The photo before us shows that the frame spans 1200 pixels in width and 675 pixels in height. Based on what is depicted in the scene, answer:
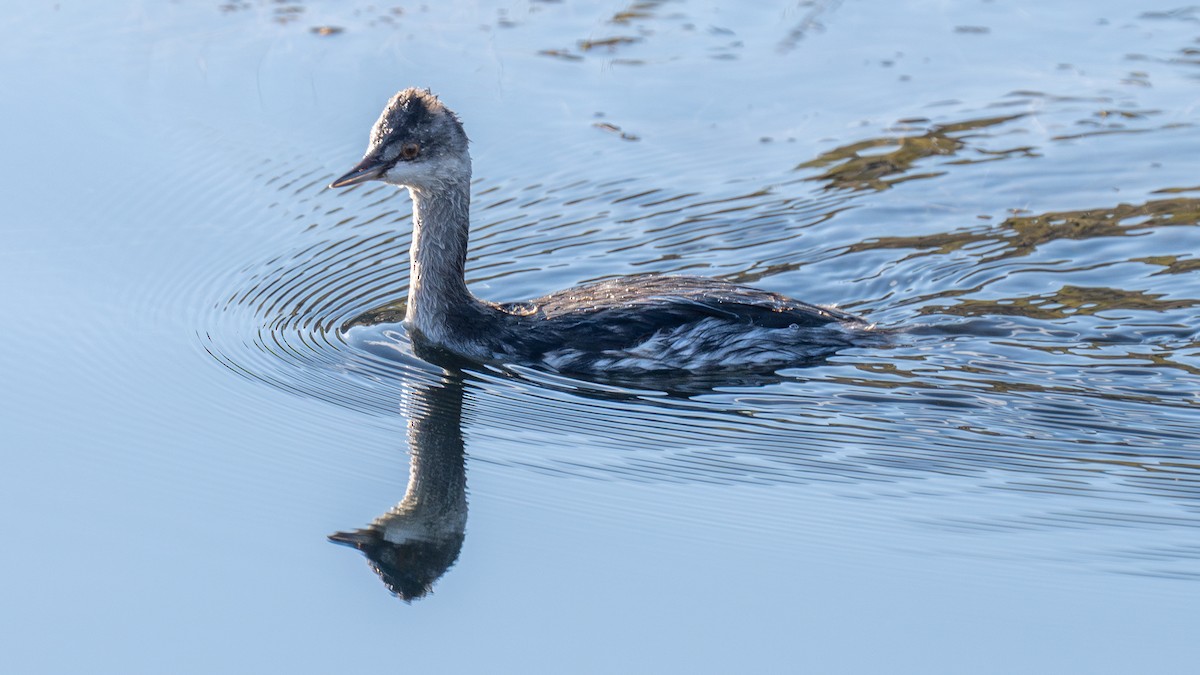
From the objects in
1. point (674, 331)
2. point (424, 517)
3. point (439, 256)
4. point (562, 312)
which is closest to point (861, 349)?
point (674, 331)

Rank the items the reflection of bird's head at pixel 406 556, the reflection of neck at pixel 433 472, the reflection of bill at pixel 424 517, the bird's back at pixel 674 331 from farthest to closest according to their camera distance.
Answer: the bird's back at pixel 674 331 < the reflection of neck at pixel 433 472 < the reflection of bill at pixel 424 517 < the reflection of bird's head at pixel 406 556

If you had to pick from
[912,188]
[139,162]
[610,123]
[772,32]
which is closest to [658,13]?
[772,32]

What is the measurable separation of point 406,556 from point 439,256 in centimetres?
278

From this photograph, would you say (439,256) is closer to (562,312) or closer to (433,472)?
(562,312)

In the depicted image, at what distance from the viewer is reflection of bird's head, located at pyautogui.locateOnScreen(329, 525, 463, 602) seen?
22.7 ft

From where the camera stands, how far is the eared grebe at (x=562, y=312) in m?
9.16

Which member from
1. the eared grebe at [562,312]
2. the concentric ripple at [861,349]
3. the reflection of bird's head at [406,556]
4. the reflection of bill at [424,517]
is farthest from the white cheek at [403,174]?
the reflection of bird's head at [406,556]

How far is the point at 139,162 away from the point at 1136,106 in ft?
24.9

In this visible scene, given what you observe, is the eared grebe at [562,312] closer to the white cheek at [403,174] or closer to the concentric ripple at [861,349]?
the white cheek at [403,174]

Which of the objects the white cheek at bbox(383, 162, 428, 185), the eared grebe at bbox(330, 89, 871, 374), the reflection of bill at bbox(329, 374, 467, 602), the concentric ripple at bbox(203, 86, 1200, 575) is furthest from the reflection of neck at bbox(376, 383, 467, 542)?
the white cheek at bbox(383, 162, 428, 185)

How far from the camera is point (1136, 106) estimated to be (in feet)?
41.7

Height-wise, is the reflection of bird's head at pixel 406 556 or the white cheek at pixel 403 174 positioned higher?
the white cheek at pixel 403 174

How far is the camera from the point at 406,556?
7.17 meters

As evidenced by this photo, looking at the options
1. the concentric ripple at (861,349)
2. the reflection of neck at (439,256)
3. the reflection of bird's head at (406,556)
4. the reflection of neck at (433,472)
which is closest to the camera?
the reflection of bird's head at (406,556)
